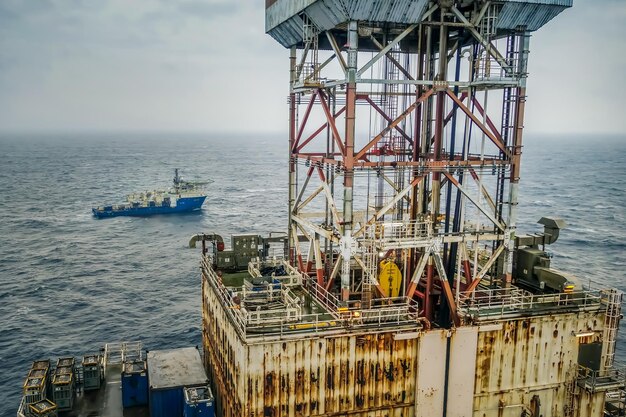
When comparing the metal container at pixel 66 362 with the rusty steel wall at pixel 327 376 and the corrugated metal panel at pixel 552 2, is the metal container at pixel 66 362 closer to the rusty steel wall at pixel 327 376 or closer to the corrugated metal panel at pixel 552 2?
the rusty steel wall at pixel 327 376

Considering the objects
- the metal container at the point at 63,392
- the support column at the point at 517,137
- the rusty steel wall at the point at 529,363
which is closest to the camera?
the rusty steel wall at the point at 529,363

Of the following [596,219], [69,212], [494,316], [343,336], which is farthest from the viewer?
[69,212]

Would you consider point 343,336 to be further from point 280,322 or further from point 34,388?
point 34,388

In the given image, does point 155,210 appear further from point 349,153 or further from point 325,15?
point 349,153

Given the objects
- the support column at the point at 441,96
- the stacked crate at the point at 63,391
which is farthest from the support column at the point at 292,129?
the stacked crate at the point at 63,391

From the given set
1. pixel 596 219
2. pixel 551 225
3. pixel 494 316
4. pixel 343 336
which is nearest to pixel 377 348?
pixel 343 336

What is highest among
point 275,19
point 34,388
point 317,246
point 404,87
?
point 275,19

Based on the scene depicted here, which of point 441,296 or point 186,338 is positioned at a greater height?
point 441,296
